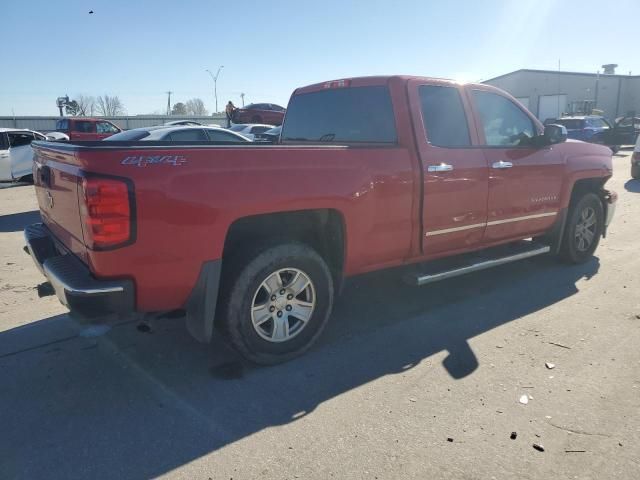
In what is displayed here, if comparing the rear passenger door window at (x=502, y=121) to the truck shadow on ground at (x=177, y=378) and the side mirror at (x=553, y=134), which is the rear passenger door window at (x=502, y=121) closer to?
the side mirror at (x=553, y=134)

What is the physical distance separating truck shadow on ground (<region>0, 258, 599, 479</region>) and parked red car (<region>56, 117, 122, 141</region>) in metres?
18.6

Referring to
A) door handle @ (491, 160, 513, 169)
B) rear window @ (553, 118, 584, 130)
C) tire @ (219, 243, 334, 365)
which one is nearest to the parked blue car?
rear window @ (553, 118, 584, 130)

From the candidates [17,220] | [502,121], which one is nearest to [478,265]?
[502,121]

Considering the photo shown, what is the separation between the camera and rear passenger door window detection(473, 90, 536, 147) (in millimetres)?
4722

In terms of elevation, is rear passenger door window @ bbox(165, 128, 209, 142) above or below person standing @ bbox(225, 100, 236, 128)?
below

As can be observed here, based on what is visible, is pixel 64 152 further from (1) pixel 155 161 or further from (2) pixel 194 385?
(2) pixel 194 385

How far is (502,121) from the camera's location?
194 inches

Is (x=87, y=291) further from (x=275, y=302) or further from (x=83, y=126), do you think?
(x=83, y=126)

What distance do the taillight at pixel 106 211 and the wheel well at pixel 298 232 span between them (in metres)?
0.75

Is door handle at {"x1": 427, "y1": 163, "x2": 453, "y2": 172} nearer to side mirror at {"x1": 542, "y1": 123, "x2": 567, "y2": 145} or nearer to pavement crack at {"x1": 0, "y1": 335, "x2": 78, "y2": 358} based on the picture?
side mirror at {"x1": 542, "y1": 123, "x2": 567, "y2": 145}

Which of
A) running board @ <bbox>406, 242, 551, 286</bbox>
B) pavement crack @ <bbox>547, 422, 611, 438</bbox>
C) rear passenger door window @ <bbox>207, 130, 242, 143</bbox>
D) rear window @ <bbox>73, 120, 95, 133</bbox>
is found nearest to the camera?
pavement crack @ <bbox>547, 422, 611, 438</bbox>

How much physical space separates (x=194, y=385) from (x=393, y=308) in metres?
2.10

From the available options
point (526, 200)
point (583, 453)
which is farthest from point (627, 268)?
point (583, 453)

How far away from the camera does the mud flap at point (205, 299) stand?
3.05 meters
